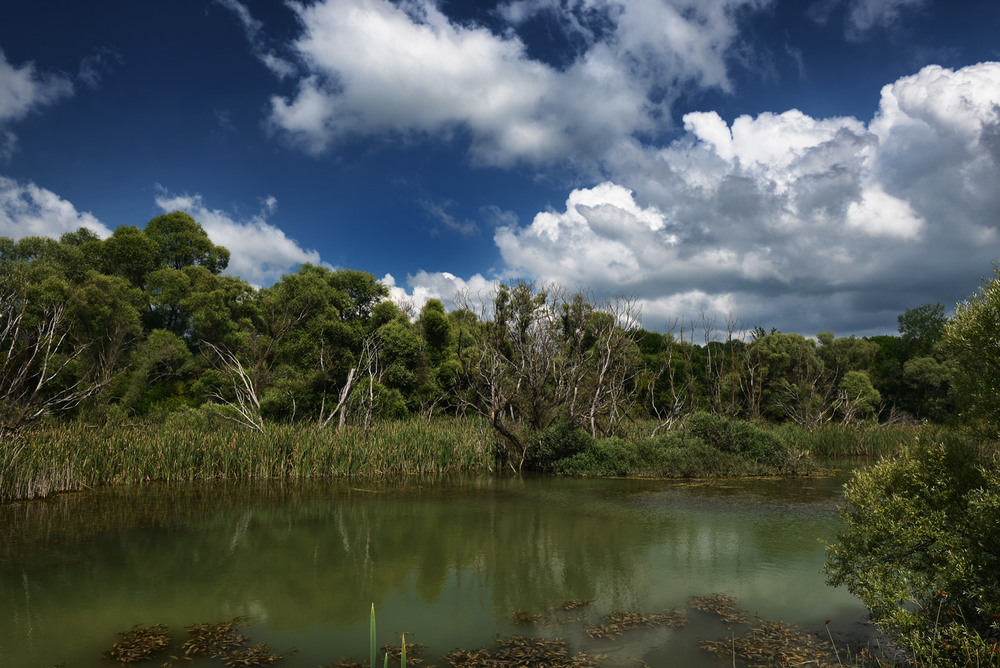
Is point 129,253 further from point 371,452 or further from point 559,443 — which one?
point 559,443

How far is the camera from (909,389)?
2797 centimetres

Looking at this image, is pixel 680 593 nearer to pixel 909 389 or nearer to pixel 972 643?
pixel 972 643

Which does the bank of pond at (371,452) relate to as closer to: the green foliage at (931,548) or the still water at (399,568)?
the still water at (399,568)

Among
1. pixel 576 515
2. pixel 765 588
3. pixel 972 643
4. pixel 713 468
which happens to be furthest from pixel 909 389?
pixel 972 643

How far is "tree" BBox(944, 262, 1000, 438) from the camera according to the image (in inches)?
152

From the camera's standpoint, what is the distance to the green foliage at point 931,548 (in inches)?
138

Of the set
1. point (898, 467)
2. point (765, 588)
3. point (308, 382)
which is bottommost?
point (765, 588)

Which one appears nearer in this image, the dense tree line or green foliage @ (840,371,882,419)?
the dense tree line

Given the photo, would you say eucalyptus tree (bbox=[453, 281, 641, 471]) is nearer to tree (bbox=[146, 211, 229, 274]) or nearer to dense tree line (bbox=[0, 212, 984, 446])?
dense tree line (bbox=[0, 212, 984, 446])

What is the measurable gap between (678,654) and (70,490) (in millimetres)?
12525

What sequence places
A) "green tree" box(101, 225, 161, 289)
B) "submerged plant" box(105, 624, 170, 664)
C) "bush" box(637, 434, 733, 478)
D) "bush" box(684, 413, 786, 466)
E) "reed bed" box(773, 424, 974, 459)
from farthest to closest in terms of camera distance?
"green tree" box(101, 225, 161, 289), "reed bed" box(773, 424, 974, 459), "bush" box(684, 413, 786, 466), "bush" box(637, 434, 733, 478), "submerged plant" box(105, 624, 170, 664)

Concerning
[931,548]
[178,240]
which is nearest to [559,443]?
[931,548]

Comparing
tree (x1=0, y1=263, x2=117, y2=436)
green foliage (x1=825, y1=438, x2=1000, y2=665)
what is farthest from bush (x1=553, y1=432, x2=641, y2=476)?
tree (x1=0, y1=263, x2=117, y2=436)

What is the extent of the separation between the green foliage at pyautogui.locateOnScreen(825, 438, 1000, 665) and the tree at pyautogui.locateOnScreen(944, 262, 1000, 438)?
0.32 m
